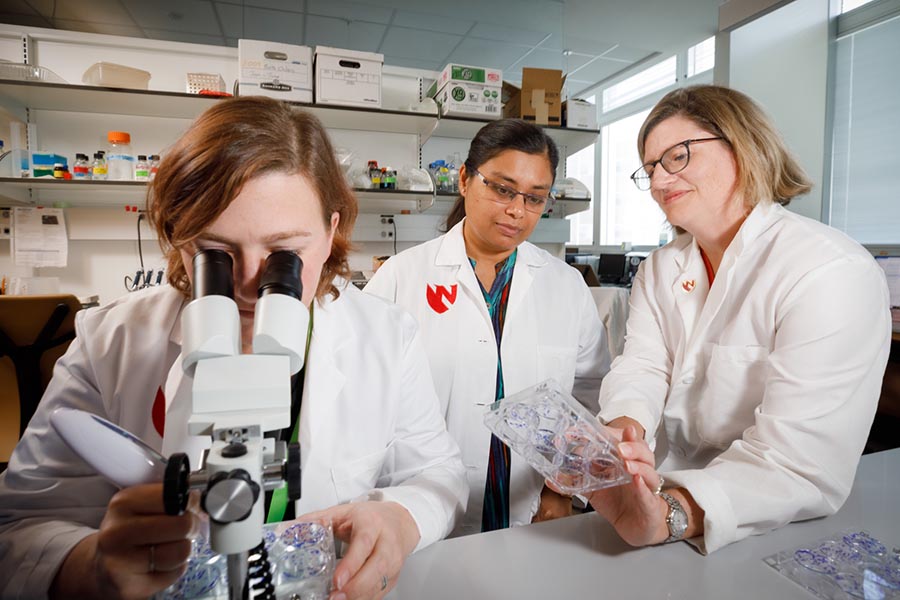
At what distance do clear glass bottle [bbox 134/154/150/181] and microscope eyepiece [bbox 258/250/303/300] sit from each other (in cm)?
259

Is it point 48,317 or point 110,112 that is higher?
point 110,112

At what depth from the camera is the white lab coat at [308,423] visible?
0.75m

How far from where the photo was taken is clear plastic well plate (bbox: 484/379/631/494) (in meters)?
0.83

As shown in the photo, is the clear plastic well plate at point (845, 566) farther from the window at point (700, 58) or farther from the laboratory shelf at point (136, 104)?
the window at point (700, 58)

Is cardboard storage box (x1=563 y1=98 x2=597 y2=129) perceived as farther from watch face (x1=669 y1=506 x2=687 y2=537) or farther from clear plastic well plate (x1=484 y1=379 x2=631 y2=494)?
watch face (x1=669 y1=506 x2=687 y2=537)

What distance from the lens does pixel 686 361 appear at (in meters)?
1.22

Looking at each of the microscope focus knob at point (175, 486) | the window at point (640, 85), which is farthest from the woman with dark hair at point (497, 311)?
the window at point (640, 85)

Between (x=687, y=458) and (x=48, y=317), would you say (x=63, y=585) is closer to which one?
(x=687, y=458)

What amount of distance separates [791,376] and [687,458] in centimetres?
41

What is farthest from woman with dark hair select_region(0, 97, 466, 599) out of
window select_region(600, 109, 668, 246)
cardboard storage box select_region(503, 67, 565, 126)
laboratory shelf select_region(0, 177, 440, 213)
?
window select_region(600, 109, 668, 246)

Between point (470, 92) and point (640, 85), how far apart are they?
155 inches

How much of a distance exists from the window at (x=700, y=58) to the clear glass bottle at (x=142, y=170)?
522 cm

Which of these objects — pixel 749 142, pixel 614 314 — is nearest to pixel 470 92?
pixel 614 314

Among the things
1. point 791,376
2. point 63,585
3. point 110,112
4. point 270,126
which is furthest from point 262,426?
point 110,112
